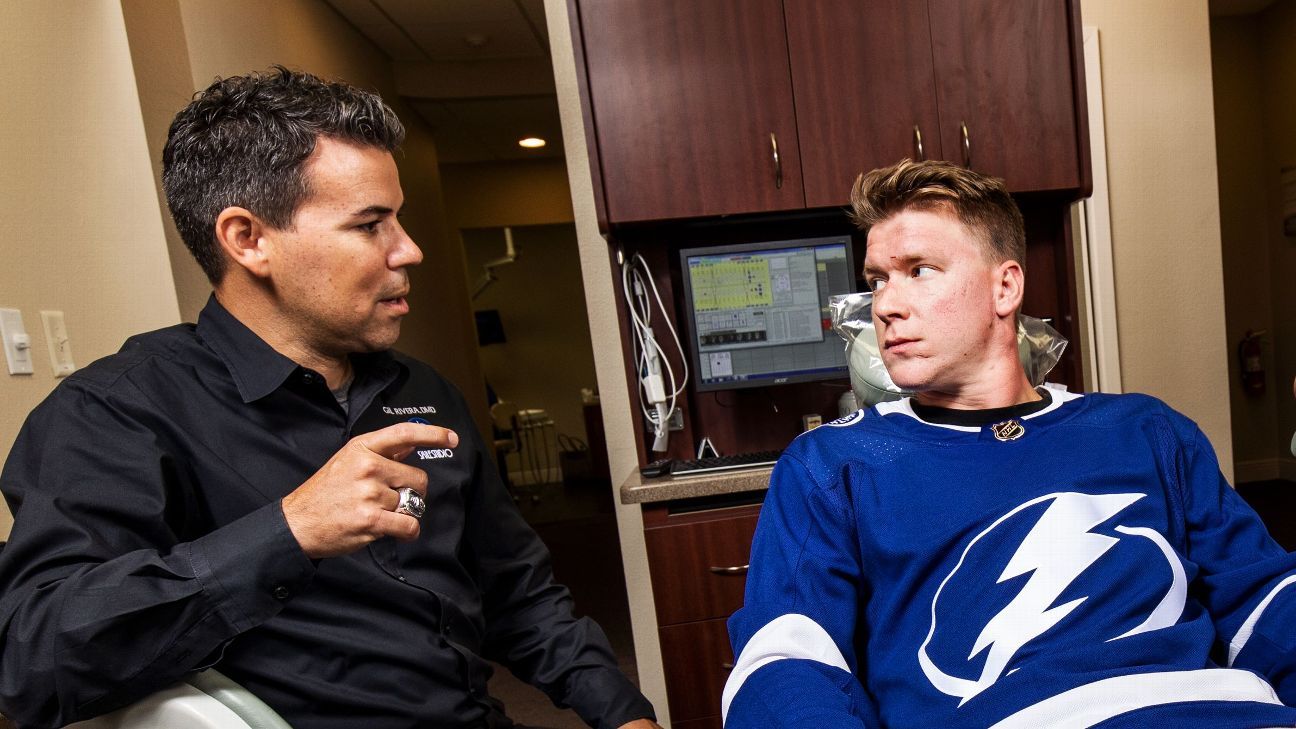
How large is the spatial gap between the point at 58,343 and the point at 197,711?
3.78 ft

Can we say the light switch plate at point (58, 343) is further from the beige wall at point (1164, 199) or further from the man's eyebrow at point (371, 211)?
the beige wall at point (1164, 199)

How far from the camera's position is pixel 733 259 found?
2139mm

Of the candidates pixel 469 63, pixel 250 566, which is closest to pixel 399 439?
pixel 250 566

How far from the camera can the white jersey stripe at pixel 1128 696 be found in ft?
2.65

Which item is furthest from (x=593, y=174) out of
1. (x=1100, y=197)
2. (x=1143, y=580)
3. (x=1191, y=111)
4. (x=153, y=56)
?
(x=1191, y=111)

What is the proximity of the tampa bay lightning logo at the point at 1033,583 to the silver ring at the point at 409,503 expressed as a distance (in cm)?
62

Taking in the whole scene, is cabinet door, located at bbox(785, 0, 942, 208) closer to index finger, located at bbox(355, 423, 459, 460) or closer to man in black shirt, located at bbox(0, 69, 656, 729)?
man in black shirt, located at bbox(0, 69, 656, 729)

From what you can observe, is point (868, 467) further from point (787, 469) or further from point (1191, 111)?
point (1191, 111)

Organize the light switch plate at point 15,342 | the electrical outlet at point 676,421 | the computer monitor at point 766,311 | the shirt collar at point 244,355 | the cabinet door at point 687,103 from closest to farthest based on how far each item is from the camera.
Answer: the shirt collar at point 244,355 < the light switch plate at point 15,342 < the cabinet door at point 687,103 < the computer monitor at point 766,311 < the electrical outlet at point 676,421

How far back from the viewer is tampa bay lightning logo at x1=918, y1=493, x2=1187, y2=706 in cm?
92

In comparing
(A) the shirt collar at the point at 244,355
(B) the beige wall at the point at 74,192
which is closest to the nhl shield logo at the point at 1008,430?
(A) the shirt collar at the point at 244,355

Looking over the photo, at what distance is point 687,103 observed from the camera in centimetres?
200

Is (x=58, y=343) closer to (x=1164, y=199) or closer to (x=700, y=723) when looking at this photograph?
(x=700, y=723)

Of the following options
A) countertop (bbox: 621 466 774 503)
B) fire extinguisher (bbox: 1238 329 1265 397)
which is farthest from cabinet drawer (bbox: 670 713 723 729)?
fire extinguisher (bbox: 1238 329 1265 397)
